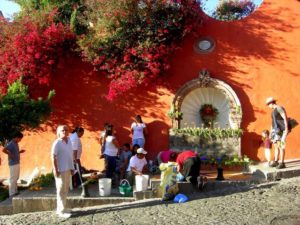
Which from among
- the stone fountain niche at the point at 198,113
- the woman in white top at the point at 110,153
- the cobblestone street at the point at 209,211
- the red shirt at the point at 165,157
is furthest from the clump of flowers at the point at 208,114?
the cobblestone street at the point at 209,211

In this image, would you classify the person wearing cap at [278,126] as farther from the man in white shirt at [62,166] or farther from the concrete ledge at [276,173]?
the man in white shirt at [62,166]

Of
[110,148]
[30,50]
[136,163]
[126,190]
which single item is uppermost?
[30,50]

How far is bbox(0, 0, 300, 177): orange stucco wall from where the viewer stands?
11.5 m

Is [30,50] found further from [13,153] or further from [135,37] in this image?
[13,153]

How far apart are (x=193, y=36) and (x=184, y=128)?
2.69 metres

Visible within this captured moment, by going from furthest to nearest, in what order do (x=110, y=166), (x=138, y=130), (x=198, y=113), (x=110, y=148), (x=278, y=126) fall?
Answer: (x=198, y=113), (x=138, y=130), (x=110, y=166), (x=110, y=148), (x=278, y=126)

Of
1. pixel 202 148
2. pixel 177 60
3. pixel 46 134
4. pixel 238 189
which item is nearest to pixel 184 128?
pixel 202 148

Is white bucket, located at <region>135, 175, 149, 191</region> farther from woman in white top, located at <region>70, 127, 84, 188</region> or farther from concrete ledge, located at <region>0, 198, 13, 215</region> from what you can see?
concrete ledge, located at <region>0, 198, 13, 215</region>

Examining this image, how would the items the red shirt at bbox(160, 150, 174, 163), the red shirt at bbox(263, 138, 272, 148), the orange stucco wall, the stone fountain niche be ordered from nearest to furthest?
the red shirt at bbox(160, 150, 174, 163) → the red shirt at bbox(263, 138, 272, 148) → the stone fountain niche → the orange stucco wall

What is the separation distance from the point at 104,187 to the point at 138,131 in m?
3.18

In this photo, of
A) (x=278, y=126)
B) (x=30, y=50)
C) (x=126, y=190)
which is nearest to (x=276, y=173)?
(x=278, y=126)

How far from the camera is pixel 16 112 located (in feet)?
31.6

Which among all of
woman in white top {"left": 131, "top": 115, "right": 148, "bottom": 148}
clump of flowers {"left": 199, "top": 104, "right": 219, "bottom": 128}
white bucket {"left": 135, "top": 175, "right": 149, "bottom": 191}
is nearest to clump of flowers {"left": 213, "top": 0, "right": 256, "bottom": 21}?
clump of flowers {"left": 199, "top": 104, "right": 219, "bottom": 128}

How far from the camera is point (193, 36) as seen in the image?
38.7 ft
